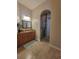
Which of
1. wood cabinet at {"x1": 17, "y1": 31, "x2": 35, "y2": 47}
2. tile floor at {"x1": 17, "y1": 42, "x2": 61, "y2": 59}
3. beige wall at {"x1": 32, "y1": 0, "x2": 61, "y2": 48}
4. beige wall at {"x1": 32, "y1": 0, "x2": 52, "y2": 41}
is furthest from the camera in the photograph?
beige wall at {"x1": 32, "y1": 0, "x2": 52, "y2": 41}

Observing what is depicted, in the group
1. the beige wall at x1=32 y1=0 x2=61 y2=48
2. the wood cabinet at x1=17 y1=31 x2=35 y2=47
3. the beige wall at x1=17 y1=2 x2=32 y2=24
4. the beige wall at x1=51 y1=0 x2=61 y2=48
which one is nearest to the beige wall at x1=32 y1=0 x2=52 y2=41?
the beige wall at x1=32 y1=0 x2=61 y2=48

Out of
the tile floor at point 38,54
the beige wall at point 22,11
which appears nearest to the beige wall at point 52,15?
the beige wall at point 22,11

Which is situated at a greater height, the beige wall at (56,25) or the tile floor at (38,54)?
the beige wall at (56,25)

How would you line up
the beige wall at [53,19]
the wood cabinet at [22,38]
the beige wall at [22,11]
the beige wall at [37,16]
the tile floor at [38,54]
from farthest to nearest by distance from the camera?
the beige wall at [37,16] → the beige wall at [22,11] → the beige wall at [53,19] → the wood cabinet at [22,38] → the tile floor at [38,54]

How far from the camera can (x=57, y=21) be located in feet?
→ 15.2

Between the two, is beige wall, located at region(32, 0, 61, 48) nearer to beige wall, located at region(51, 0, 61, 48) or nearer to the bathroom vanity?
beige wall, located at region(51, 0, 61, 48)

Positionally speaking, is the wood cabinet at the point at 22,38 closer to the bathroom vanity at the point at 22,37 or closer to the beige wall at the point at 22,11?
the bathroom vanity at the point at 22,37

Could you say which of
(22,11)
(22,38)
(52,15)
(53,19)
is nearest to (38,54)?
(22,38)

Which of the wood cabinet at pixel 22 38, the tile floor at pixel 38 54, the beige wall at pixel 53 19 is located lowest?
the tile floor at pixel 38 54

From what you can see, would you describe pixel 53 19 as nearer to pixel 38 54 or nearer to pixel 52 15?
pixel 52 15
